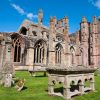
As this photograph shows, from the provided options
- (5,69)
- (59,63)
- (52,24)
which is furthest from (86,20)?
(5,69)

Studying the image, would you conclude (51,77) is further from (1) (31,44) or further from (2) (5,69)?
(1) (31,44)

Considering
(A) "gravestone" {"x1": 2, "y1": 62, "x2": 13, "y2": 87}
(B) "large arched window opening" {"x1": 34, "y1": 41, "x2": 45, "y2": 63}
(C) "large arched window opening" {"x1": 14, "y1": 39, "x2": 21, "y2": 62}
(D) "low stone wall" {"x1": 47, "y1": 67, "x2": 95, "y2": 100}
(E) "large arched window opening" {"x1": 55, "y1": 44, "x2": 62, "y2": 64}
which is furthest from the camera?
(E) "large arched window opening" {"x1": 55, "y1": 44, "x2": 62, "y2": 64}

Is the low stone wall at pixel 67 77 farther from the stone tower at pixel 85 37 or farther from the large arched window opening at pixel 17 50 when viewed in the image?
the stone tower at pixel 85 37

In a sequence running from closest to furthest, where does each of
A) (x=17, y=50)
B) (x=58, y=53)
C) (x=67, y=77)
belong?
(x=67, y=77), (x=17, y=50), (x=58, y=53)

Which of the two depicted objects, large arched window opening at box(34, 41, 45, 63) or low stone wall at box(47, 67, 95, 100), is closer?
low stone wall at box(47, 67, 95, 100)

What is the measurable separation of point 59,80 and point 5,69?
476 cm

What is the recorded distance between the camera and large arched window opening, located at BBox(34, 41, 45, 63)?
32606 millimetres

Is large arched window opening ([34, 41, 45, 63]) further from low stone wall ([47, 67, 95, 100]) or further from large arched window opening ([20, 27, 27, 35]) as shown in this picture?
low stone wall ([47, 67, 95, 100])

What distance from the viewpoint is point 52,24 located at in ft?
123

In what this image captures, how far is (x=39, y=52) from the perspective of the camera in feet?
109

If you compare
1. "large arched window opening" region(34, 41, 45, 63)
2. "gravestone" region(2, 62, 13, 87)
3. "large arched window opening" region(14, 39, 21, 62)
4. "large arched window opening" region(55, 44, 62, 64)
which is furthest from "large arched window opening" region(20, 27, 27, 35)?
"gravestone" region(2, 62, 13, 87)

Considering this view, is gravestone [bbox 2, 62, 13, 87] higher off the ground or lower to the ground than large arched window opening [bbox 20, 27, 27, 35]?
lower

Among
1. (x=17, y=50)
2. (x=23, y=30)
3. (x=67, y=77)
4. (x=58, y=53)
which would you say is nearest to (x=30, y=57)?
(x=17, y=50)

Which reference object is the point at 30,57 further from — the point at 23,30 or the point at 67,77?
the point at 67,77
